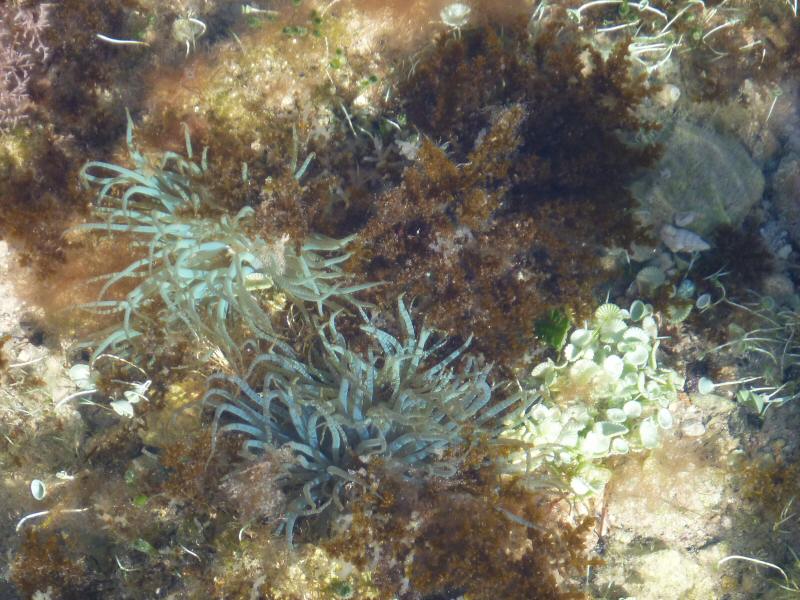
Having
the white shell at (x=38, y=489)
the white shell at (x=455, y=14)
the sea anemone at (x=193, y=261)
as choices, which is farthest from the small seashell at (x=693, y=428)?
the white shell at (x=38, y=489)

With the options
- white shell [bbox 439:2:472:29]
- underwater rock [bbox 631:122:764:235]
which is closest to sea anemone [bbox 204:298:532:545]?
underwater rock [bbox 631:122:764:235]

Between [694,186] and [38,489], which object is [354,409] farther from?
[694,186]

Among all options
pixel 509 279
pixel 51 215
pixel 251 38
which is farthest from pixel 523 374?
pixel 51 215

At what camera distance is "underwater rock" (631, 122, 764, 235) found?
4.29 metres

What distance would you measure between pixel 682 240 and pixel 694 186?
1.49 feet

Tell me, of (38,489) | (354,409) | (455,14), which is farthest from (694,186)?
(38,489)

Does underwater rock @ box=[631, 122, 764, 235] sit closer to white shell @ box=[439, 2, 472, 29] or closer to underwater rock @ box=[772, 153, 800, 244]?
underwater rock @ box=[772, 153, 800, 244]

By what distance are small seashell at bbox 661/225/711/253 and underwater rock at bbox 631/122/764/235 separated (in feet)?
0.24

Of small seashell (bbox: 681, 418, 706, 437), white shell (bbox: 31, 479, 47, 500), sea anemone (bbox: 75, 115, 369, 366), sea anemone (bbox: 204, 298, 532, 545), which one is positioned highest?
sea anemone (bbox: 75, 115, 369, 366)

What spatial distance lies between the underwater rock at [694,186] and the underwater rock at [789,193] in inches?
11.2

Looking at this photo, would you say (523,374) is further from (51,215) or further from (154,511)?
(51,215)

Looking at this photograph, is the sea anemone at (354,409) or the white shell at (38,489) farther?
the white shell at (38,489)

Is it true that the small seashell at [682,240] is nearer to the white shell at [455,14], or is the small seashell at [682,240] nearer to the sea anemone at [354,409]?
the sea anemone at [354,409]

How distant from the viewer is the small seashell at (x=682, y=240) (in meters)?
4.21
